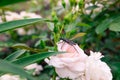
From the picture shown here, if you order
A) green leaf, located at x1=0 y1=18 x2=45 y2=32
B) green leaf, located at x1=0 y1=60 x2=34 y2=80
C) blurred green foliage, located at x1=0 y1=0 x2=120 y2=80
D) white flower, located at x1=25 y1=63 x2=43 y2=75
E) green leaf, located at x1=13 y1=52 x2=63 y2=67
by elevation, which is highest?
green leaf, located at x1=0 y1=18 x2=45 y2=32

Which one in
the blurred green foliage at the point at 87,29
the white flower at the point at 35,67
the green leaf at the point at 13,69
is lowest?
the white flower at the point at 35,67

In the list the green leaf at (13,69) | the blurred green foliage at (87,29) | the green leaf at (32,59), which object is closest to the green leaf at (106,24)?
the blurred green foliage at (87,29)

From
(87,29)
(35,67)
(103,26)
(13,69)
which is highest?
(13,69)

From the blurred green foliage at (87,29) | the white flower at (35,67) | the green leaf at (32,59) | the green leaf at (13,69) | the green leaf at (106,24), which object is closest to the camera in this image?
the green leaf at (13,69)

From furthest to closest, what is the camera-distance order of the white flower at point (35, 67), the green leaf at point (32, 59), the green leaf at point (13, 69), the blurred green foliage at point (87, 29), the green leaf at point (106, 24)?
the white flower at point (35, 67) < the green leaf at point (106, 24) < the blurred green foliage at point (87, 29) < the green leaf at point (32, 59) < the green leaf at point (13, 69)

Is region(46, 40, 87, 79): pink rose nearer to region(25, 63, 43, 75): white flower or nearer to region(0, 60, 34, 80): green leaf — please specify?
region(0, 60, 34, 80): green leaf

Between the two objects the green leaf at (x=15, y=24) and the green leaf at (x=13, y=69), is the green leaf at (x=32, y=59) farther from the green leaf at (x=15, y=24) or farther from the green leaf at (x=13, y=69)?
the green leaf at (x=13, y=69)

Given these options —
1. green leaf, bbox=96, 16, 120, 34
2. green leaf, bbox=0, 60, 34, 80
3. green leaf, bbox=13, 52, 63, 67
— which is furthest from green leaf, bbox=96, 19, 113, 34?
green leaf, bbox=0, 60, 34, 80

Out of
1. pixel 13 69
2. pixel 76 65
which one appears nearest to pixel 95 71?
pixel 76 65

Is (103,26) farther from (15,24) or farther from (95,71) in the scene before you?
(15,24)
